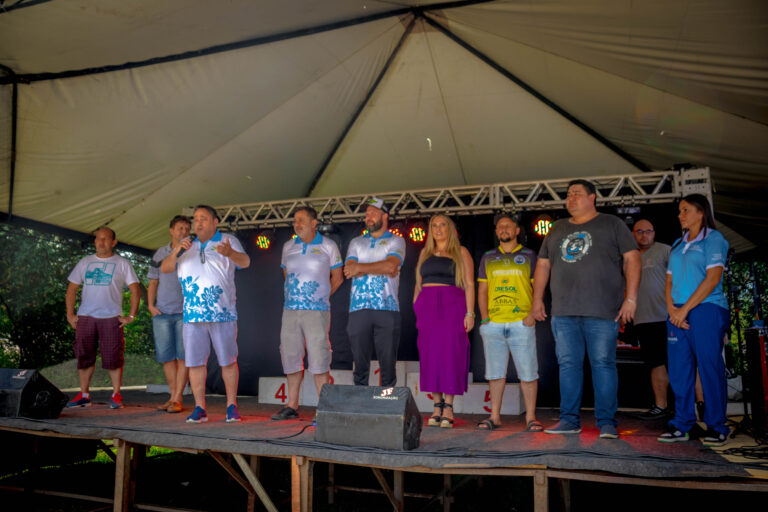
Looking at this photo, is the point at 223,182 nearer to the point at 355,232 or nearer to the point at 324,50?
the point at 355,232

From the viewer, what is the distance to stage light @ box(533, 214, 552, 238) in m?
6.35

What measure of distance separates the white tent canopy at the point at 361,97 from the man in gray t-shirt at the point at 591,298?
4.67 ft

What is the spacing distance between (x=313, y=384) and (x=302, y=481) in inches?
112

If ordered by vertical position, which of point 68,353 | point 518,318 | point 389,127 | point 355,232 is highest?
point 389,127

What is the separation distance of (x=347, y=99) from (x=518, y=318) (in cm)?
309

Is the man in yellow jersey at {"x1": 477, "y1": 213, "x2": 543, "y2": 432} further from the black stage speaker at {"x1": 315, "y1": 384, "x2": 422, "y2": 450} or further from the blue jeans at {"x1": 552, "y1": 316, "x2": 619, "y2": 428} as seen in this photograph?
the black stage speaker at {"x1": 315, "y1": 384, "x2": 422, "y2": 450}

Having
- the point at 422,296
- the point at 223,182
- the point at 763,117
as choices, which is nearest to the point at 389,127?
the point at 223,182

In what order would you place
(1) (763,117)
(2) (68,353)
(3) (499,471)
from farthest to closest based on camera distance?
(2) (68,353) < (1) (763,117) < (3) (499,471)

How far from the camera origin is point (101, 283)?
4.60m

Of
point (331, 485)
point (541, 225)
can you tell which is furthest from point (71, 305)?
point (541, 225)

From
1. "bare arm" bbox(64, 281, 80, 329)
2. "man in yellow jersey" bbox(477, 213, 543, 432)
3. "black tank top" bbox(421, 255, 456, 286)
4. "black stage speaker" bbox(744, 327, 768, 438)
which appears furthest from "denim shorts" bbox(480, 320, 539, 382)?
"bare arm" bbox(64, 281, 80, 329)

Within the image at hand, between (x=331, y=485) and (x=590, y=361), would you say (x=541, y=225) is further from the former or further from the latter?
(x=331, y=485)

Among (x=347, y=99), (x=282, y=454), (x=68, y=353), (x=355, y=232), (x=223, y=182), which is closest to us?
(x=282, y=454)

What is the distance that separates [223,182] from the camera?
21.8ft
